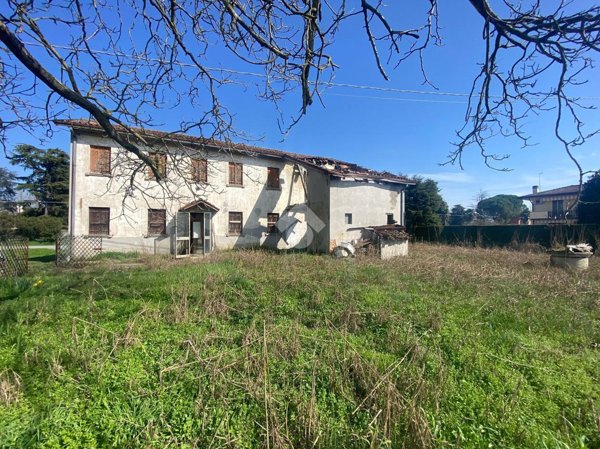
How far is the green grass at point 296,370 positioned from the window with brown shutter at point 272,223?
491 inches

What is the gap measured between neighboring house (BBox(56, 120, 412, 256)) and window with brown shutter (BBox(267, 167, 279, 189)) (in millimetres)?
61

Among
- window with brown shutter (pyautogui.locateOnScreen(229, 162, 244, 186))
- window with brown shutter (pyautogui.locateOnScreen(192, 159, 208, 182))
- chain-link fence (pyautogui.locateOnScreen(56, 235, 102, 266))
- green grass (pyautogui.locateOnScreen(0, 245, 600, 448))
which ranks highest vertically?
window with brown shutter (pyautogui.locateOnScreen(229, 162, 244, 186))

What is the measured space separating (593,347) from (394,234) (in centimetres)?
985

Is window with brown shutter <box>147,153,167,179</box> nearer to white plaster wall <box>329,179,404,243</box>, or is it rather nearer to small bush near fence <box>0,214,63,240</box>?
white plaster wall <box>329,179,404,243</box>

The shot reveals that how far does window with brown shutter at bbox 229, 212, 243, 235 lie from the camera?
17469 millimetres

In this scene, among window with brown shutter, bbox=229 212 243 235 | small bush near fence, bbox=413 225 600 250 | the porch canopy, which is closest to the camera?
small bush near fence, bbox=413 225 600 250

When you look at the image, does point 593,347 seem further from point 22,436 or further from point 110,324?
point 110,324

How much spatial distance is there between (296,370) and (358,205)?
13208mm

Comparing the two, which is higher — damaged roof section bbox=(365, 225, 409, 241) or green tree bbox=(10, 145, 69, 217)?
green tree bbox=(10, 145, 69, 217)

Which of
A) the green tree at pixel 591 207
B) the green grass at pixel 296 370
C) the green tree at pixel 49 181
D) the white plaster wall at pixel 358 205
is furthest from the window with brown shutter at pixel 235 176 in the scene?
the green tree at pixel 49 181

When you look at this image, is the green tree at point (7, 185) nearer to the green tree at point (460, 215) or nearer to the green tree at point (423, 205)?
the green tree at point (423, 205)

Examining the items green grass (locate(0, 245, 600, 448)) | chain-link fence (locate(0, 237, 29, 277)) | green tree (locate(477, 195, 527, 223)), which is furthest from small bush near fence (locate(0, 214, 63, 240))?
green tree (locate(477, 195, 527, 223))

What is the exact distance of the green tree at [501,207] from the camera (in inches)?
1960

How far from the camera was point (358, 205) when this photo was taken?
51.9ft
